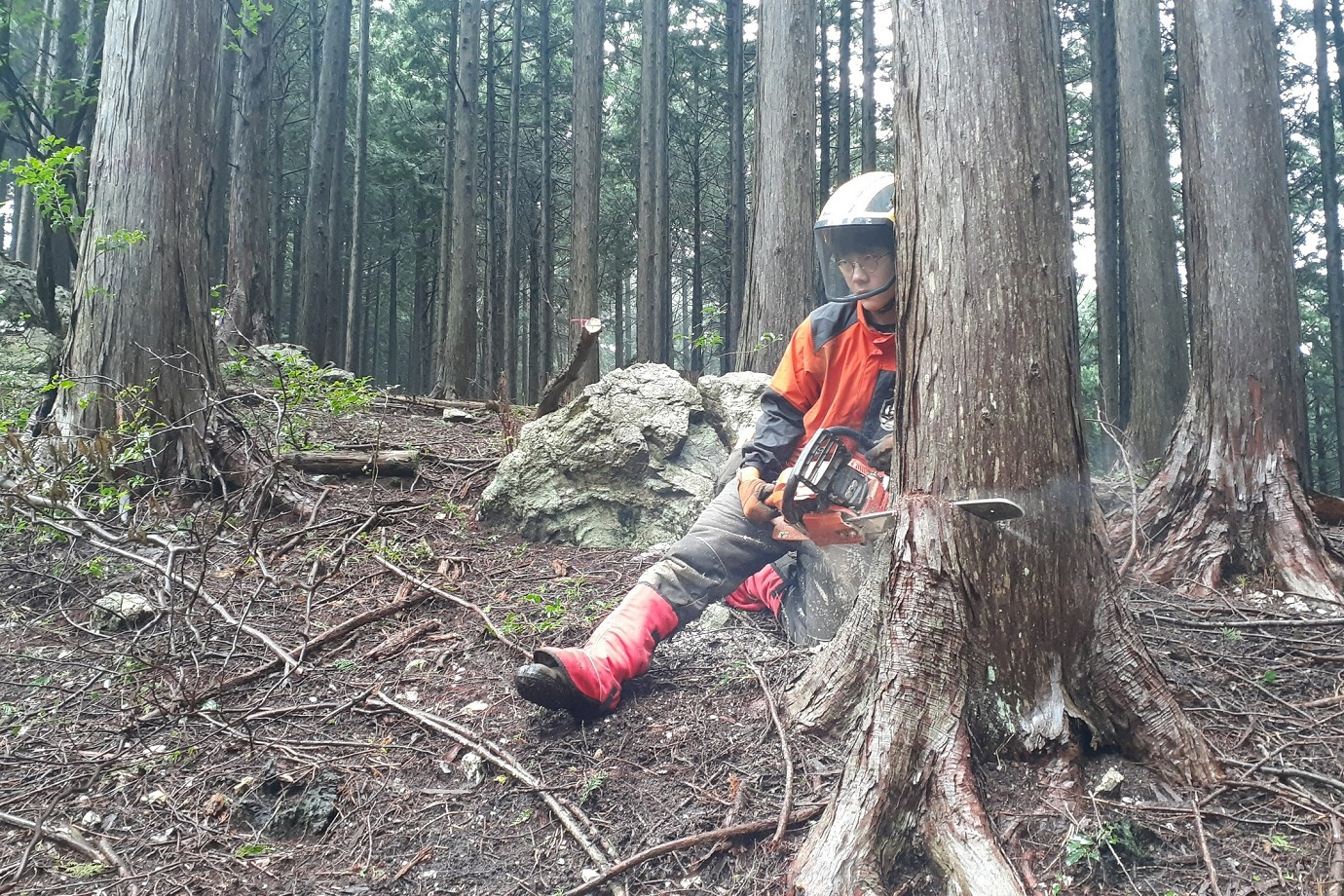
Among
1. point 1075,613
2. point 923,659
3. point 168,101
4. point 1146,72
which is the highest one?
point 1146,72

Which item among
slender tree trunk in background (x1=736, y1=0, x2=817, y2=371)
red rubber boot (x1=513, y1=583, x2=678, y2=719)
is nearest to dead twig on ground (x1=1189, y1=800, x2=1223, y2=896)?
red rubber boot (x1=513, y1=583, x2=678, y2=719)

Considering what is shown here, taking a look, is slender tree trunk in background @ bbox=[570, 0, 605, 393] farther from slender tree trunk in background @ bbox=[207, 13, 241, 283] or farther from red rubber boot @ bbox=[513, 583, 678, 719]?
red rubber boot @ bbox=[513, 583, 678, 719]

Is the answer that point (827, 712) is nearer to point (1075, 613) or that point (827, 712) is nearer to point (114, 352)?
point (1075, 613)

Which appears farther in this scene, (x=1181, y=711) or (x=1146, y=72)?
(x=1146, y=72)

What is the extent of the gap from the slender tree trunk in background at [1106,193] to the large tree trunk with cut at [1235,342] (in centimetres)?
813

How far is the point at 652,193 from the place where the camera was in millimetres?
13852

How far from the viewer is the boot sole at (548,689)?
263cm

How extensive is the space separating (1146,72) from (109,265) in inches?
458

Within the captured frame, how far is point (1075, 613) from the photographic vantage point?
7.37 ft

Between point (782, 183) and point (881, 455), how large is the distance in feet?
15.9

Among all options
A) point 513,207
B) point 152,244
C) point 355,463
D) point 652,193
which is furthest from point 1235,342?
point 513,207

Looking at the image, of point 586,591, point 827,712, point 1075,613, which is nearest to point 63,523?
point 586,591

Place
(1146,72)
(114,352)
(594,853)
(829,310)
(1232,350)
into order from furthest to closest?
(1146,72) → (114,352) → (1232,350) → (829,310) → (594,853)

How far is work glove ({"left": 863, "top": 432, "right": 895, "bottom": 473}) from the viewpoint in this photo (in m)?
3.16
